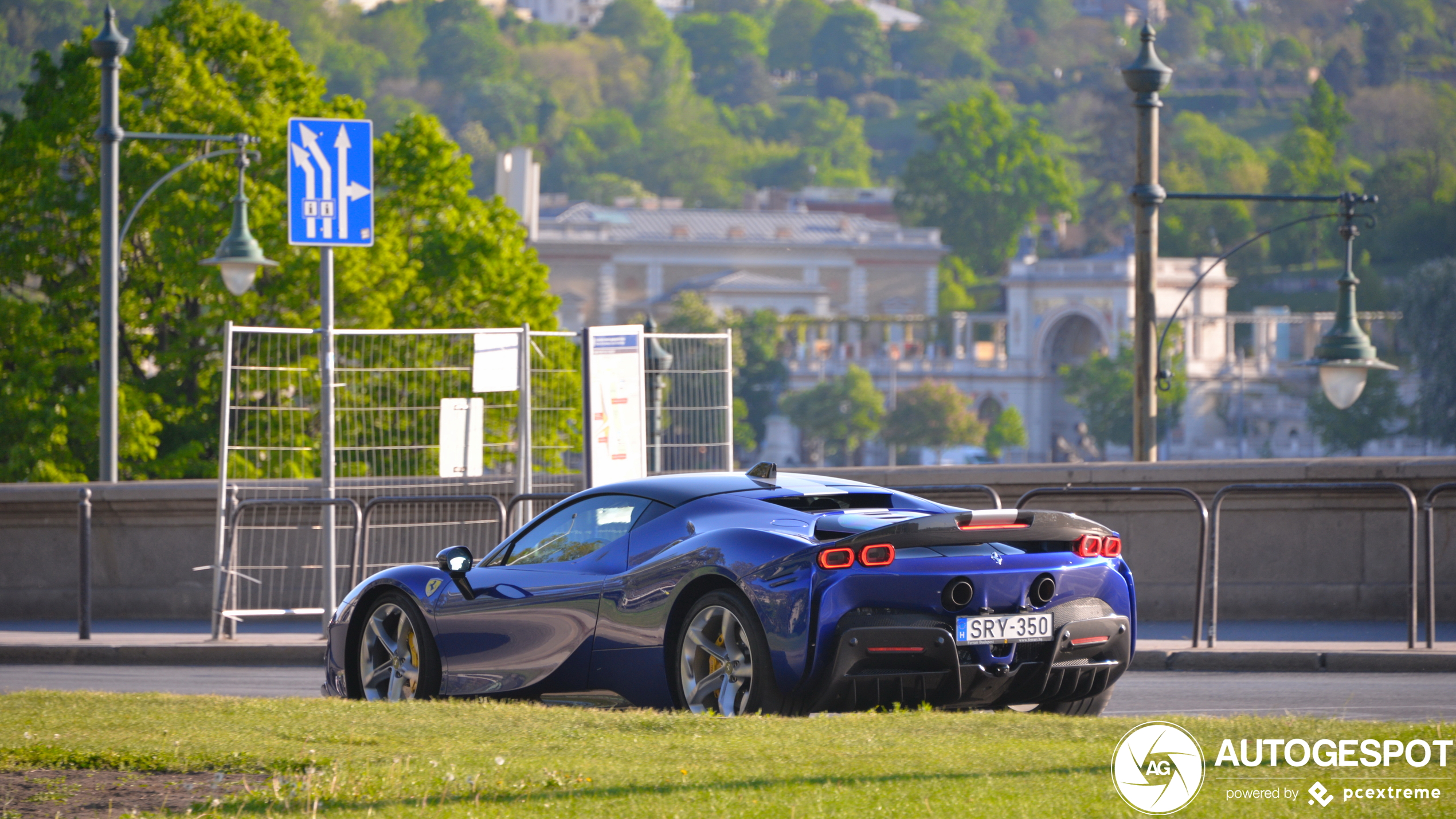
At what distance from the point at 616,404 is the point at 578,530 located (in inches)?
205

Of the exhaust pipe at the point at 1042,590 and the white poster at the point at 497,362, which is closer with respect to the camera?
the exhaust pipe at the point at 1042,590

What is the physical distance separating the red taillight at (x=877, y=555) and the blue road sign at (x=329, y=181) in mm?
6853

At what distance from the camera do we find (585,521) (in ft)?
28.7

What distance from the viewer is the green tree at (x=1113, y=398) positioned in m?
135

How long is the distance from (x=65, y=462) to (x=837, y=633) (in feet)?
88.3

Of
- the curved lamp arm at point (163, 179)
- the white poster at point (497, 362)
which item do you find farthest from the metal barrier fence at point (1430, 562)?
the curved lamp arm at point (163, 179)

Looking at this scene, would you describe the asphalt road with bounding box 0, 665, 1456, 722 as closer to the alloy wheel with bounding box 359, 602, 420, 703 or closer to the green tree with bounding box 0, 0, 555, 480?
the alloy wheel with bounding box 359, 602, 420, 703

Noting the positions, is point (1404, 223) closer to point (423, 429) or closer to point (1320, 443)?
point (1320, 443)

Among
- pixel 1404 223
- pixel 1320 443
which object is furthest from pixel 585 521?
pixel 1404 223

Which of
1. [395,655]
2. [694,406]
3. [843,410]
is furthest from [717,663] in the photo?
[843,410]

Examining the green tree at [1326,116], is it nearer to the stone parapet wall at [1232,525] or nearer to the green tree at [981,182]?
the green tree at [981,182]

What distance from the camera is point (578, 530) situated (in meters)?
8.74

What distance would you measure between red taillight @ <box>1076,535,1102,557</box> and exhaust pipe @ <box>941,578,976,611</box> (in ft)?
2.15

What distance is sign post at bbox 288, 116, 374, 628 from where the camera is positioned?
13281 mm
